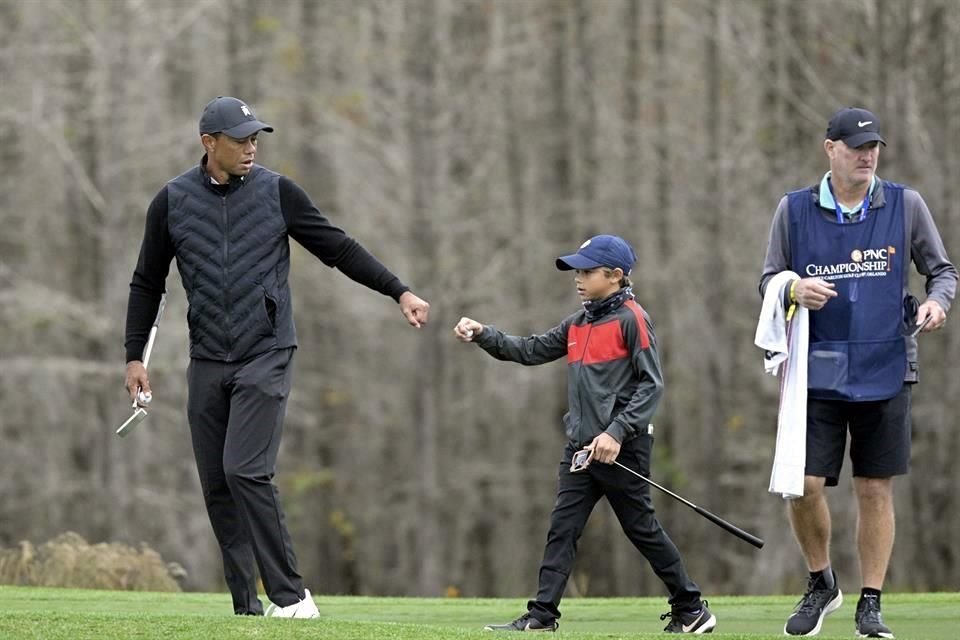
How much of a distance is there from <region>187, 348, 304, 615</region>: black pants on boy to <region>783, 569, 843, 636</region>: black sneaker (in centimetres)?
216

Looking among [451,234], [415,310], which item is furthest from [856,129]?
[451,234]

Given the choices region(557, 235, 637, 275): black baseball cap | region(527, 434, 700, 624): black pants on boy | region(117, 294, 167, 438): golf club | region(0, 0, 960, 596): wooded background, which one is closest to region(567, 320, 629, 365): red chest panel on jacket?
region(557, 235, 637, 275): black baseball cap

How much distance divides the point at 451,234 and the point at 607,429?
82.6 ft

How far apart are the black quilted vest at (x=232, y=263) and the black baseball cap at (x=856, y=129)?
2471mm

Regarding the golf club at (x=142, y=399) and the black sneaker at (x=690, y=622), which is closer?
the black sneaker at (x=690, y=622)

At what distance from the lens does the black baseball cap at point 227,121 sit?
829cm

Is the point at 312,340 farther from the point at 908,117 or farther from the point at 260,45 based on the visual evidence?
the point at 908,117

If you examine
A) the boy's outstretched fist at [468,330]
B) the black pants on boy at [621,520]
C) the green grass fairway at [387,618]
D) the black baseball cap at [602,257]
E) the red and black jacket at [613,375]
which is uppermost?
the black baseball cap at [602,257]

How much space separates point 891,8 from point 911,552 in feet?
24.6

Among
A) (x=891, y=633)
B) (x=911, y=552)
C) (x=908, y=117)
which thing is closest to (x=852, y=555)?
(x=911, y=552)

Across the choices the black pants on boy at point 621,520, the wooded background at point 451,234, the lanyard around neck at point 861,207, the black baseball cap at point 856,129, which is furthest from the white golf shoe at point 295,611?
the wooded background at point 451,234

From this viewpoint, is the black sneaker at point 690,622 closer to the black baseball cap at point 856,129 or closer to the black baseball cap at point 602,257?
the black baseball cap at point 602,257

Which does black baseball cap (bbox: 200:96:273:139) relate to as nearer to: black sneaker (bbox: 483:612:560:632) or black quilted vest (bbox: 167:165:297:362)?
black quilted vest (bbox: 167:165:297:362)

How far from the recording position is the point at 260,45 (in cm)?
3456
